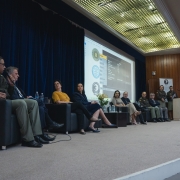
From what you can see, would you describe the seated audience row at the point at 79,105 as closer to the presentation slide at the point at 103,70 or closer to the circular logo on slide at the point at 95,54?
the presentation slide at the point at 103,70

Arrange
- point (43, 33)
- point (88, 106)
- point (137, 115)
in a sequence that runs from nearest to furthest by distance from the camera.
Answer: point (88, 106) → point (43, 33) → point (137, 115)

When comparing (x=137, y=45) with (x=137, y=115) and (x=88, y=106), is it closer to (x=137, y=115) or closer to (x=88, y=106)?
(x=137, y=115)

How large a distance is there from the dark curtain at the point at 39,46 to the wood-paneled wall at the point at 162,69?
442 cm

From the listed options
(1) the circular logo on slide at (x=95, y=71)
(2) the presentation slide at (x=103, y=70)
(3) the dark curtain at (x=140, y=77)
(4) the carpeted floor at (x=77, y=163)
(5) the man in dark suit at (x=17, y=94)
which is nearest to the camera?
(4) the carpeted floor at (x=77, y=163)

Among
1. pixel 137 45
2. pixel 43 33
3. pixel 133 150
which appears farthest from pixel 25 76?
pixel 137 45

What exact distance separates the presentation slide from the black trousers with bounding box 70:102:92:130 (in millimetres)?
2029

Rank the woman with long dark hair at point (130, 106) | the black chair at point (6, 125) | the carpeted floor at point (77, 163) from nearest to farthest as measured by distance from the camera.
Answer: the carpeted floor at point (77, 163) → the black chair at point (6, 125) → the woman with long dark hair at point (130, 106)

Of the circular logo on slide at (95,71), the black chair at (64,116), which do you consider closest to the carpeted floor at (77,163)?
the black chair at (64,116)

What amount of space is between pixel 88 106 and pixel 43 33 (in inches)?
71.2

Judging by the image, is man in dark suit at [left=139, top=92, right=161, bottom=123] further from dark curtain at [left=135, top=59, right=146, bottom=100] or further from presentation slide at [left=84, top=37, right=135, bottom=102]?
dark curtain at [left=135, top=59, right=146, bottom=100]

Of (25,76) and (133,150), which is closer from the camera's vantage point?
(133,150)

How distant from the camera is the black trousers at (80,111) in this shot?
10.8 feet

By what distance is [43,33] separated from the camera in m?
4.34

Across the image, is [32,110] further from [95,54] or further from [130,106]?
[95,54]
